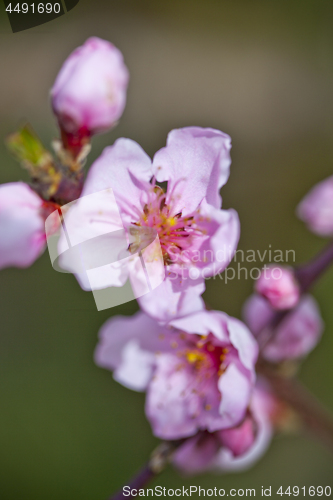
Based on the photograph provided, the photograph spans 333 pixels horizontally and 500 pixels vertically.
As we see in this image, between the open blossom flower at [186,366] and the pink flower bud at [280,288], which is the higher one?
the pink flower bud at [280,288]

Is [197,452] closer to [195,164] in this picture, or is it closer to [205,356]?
[205,356]

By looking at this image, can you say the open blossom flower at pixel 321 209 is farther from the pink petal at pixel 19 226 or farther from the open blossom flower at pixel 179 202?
the pink petal at pixel 19 226

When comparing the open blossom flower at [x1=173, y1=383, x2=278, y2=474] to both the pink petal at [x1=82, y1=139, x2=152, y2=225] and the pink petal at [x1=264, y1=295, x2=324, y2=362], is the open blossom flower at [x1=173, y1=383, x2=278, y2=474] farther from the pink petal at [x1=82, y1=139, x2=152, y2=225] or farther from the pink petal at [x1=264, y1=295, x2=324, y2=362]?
the pink petal at [x1=82, y1=139, x2=152, y2=225]

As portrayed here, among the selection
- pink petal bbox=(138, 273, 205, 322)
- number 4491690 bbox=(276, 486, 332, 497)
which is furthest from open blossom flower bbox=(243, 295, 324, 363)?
number 4491690 bbox=(276, 486, 332, 497)

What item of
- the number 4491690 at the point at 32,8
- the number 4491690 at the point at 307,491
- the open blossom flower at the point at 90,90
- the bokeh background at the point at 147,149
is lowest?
the number 4491690 at the point at 307,491

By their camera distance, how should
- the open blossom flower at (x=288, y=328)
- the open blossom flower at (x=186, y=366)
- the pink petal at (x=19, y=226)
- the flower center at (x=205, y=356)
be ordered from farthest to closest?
the open blossom flower at (x=288, y=328) < the flower center at (x=205, y=356) < the open blossom flower at (x=186, y=366) < the pink petal at (x=19, y=226)

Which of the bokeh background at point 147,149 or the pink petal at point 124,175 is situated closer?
the pink petal at point 124,175

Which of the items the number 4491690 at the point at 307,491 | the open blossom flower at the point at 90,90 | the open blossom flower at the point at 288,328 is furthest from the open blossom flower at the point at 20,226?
the number 4491690 at the point at 307,491

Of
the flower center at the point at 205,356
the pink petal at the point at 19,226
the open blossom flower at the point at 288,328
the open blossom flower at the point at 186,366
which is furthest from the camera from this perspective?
the open blossom flower at the point at 288,328
